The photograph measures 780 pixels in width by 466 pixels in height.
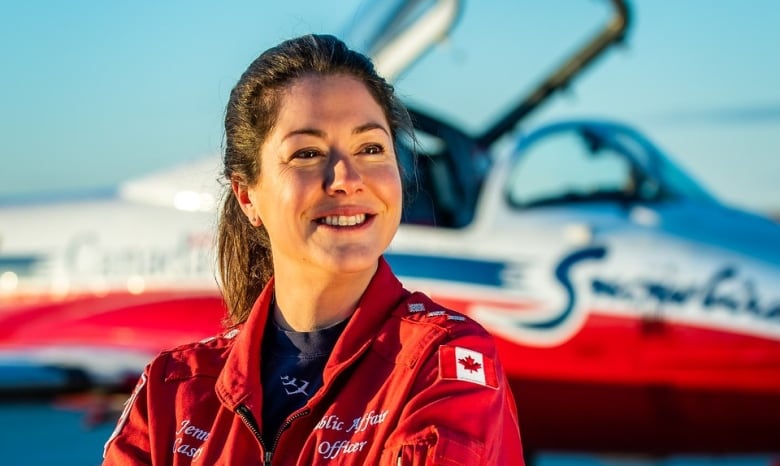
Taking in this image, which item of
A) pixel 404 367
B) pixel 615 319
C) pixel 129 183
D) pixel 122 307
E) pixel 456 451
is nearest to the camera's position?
pixel 456 451

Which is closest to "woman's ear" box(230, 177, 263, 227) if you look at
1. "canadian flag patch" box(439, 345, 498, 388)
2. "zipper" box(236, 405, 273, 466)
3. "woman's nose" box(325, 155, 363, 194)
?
"woman's nose" box(325, 155, 363, 194)

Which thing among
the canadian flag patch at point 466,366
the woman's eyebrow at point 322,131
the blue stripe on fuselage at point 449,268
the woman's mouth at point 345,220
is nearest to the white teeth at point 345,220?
the woman's mouth at point 345,220

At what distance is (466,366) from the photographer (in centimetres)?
117

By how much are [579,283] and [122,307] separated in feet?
10.2

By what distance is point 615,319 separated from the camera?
491 cm

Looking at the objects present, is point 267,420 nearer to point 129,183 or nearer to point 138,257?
point 138,257

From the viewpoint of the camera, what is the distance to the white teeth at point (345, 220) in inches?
51.5

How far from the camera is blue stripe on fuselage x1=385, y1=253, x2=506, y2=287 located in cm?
525

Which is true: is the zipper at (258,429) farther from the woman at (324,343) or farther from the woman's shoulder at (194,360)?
the woman's shoulder at (194,360)

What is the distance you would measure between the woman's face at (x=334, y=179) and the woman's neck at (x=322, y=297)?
26 mm

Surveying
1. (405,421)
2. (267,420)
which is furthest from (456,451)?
(267,420)

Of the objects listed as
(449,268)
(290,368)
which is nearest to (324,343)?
(290,368)

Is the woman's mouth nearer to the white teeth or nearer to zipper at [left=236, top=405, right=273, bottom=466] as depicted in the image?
the white teeth

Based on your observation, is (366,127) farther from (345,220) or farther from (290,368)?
(290,368)
